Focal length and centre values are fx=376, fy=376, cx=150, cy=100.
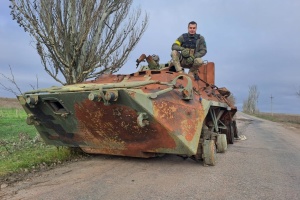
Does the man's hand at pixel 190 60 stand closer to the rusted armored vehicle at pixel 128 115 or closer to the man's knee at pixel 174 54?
the man's knee at pixel 174 54

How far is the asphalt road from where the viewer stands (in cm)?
487

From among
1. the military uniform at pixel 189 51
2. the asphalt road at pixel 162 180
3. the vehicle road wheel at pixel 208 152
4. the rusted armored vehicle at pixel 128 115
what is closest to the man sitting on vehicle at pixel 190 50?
the military uniform at pixel 189 51

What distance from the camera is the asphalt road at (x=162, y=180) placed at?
16.0 ft

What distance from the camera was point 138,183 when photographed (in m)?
5.46

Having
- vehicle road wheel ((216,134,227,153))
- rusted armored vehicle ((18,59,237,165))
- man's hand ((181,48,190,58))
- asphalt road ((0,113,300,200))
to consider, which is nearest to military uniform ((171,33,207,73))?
man's hand ((181,48,190,58))

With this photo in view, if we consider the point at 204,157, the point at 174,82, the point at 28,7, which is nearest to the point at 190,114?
the point at 174,82

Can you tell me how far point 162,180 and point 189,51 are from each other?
351 cm

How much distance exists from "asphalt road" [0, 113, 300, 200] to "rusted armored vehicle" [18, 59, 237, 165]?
37 centimetres

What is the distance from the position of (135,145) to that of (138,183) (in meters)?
1.13

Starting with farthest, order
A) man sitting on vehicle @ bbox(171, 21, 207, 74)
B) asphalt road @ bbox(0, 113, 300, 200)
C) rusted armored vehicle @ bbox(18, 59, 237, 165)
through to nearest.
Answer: man sitting on vehicle @ bbox(171, 21, 207, 74) → rusted armored vehicle @ bbox(18, 59, 237, 165) → asphalt road @ bbox(0, 113, 300, 200)

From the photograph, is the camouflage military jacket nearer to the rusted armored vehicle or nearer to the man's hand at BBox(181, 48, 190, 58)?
the man's hand at BBox(181, 48, 190, 58)

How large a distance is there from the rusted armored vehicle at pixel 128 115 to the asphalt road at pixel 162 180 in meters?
0.37

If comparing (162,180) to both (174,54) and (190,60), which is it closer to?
(174,54)

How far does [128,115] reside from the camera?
593 centimetres
